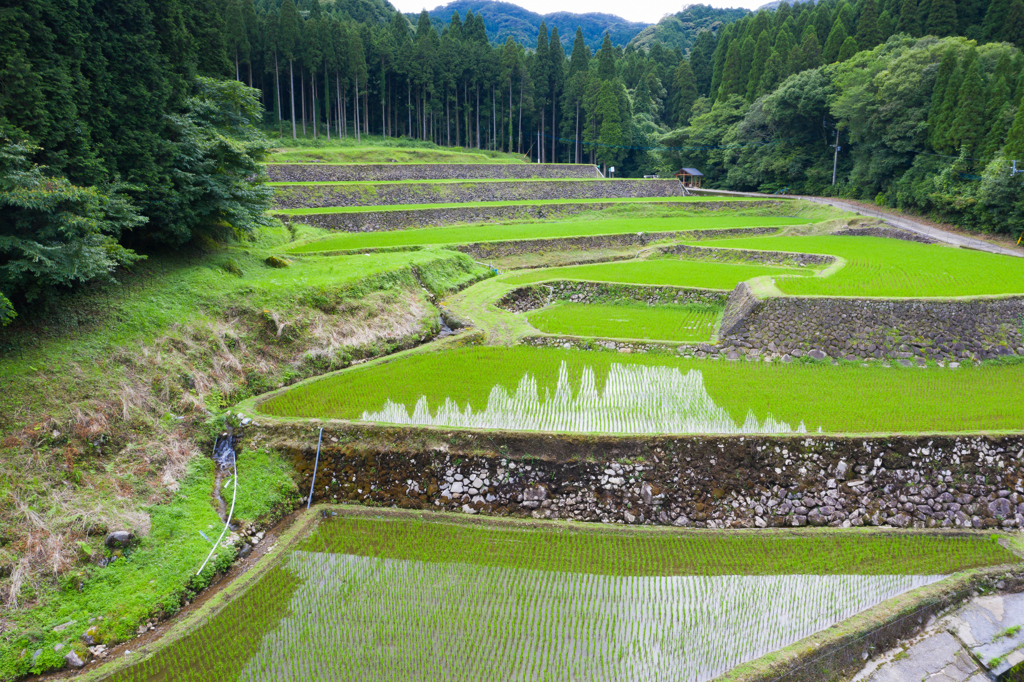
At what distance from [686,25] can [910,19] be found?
10682 centimetres

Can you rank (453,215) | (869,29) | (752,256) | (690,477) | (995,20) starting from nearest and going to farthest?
1. (690,477)
2. (752,256)
3. (453,215)
4. (995,20)
5. (869,29)

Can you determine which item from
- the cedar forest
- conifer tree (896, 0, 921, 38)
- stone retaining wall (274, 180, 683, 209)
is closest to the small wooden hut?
the cedar forest

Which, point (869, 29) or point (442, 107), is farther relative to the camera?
point (442, 107)

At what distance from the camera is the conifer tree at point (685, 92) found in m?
64.7

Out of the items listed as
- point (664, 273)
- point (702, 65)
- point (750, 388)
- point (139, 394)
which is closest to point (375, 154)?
point (664, 273)

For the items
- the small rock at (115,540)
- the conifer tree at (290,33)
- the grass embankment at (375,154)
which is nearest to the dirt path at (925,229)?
the grass embankment at (375,154)

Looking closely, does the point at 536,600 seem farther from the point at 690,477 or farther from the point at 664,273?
the point at 664,273

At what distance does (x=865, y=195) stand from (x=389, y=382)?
40.6 meters

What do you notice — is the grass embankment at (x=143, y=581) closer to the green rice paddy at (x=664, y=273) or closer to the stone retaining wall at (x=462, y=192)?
A: the green rice paddy at (x=664, y=273)

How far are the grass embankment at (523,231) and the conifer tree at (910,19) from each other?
22.8 metres

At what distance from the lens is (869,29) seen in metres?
46.2

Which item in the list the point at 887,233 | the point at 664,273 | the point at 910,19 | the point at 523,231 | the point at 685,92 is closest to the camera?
the point at 664,273

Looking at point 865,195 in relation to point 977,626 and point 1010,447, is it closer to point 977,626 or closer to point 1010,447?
point 1010,447

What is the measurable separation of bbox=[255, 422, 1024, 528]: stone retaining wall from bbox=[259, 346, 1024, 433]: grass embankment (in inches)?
24.9
